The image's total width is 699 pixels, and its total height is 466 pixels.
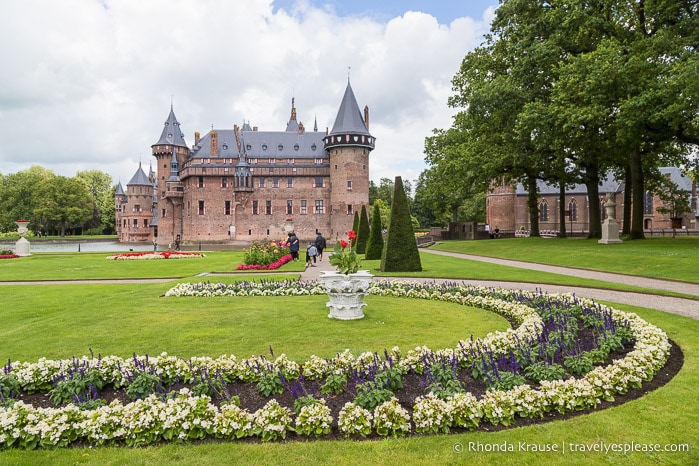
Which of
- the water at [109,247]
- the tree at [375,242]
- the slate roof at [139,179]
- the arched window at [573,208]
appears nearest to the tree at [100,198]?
the slate roof at [139,179]

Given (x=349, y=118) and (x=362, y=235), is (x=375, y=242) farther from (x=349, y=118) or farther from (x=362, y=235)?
(x=349, y=118)

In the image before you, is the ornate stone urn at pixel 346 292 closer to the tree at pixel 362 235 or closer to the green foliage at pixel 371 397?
the green foliage at pixel 371 397

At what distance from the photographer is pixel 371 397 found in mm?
5023

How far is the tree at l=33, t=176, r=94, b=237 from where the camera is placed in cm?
8562

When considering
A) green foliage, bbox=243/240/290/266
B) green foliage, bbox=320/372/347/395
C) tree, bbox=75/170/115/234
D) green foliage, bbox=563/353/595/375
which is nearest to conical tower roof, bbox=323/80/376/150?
green foliage, bbox=243/240/290/266

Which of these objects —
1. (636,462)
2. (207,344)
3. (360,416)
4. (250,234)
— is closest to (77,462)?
(360,416)

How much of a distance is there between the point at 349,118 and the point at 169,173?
28999mm

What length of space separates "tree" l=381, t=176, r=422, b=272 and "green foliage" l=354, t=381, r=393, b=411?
47.0ft

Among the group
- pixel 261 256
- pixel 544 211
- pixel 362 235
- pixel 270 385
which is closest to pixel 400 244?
pixel 261 256

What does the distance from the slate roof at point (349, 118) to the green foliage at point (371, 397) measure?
57.1 m

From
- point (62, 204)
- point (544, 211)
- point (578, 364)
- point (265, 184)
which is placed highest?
point (265, 184)

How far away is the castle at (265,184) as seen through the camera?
61312 mm

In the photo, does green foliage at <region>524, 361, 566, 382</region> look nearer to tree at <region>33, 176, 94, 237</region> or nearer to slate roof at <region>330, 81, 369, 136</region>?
slate roof at <region>330, 81, 369, 136</region>

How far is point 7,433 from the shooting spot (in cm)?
454
